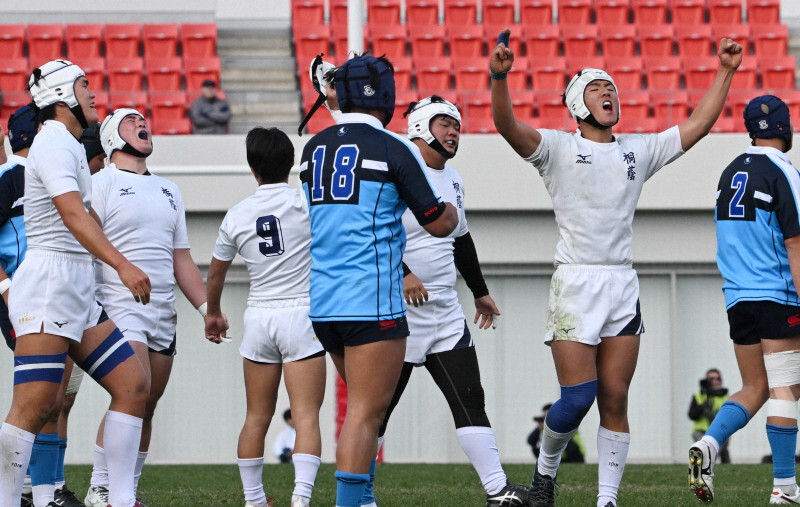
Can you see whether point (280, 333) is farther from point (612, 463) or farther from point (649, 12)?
point (649, 12)

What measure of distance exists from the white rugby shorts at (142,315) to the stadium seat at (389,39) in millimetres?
11675

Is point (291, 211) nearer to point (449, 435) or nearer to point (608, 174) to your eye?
point (608, 174)

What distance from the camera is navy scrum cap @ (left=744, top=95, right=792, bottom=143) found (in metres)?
7.03

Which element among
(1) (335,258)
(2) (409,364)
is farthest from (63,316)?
(2) (409,364)

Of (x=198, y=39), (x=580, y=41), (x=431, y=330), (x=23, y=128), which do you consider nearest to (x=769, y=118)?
(x=431, y=330)

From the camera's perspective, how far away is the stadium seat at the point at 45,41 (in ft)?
57.7

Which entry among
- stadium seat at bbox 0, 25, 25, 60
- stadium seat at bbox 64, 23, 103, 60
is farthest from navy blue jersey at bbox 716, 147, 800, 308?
stadium seat at bbox 0, 25, 25, 60

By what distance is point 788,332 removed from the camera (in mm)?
6723

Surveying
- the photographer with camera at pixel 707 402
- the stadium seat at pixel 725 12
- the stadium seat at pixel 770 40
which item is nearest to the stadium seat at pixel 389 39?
the stadium seat at pixel 725 12

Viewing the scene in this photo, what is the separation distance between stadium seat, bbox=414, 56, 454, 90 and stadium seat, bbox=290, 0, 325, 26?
2.30 metres

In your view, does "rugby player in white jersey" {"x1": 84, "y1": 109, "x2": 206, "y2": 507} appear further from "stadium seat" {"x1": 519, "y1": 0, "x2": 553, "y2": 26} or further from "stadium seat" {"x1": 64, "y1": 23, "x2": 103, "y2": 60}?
"stadium seat" {"x1": 519, "y1": 0, "x2": 553, "y2": 26}

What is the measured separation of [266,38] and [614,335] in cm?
1364

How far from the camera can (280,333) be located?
248 inches

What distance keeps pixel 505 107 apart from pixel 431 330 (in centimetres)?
131
